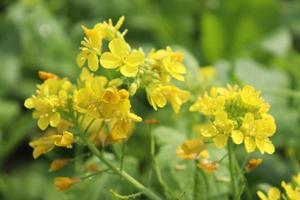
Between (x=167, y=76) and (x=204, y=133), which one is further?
(x=167, y=76)

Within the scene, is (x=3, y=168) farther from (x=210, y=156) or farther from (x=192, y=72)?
(x=210, y=156)

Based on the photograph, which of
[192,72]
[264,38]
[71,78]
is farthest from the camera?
[264,38]

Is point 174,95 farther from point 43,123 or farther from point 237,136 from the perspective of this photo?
point 43,123

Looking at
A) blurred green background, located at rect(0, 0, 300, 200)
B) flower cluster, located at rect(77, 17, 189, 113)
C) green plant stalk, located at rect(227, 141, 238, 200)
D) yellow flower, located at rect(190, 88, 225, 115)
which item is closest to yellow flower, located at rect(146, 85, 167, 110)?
flower cluster, located at rect(77, 17, 189, 113)

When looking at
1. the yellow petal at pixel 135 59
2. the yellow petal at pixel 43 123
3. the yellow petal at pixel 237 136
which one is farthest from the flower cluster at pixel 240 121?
the yellow petal at pixel 43 123

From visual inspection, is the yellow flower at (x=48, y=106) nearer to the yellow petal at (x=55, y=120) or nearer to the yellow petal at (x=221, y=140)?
the yellow petal at (x=55, y=120)

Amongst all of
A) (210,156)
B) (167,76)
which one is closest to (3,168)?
(210,156)

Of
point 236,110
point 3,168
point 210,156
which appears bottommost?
point 3,168

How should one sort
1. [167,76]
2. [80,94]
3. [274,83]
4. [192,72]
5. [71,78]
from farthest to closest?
1. [71,78]
2. [274,83]
3. [192,72]
4. [167,76]
5. [80,94]
